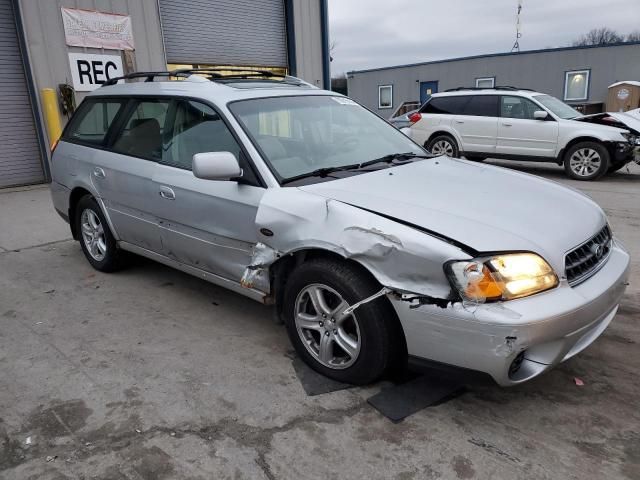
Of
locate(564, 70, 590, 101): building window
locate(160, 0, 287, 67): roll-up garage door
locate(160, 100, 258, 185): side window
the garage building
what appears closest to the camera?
locate(160, 100, 258, 185): side window

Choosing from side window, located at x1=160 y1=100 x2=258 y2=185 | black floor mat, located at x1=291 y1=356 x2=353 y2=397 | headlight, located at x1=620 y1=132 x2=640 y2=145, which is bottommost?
black floor mat, located at x1=291 y1=356 x2=353 y2=397

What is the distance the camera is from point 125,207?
4.23 meters

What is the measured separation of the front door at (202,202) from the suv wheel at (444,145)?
8465 millimetres

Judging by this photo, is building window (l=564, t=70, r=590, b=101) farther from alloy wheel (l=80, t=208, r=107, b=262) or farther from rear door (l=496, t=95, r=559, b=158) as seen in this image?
alloy wheel (l=80, t=208, r=107, b=262)

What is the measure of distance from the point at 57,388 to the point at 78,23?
28.5 feet

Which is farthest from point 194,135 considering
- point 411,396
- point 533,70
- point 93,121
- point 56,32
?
point 533,70

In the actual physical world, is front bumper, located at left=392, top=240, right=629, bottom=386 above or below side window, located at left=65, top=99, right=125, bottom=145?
below

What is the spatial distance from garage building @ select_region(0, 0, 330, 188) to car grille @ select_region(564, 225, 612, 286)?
9.42 m

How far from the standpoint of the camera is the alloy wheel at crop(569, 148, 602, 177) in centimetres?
962

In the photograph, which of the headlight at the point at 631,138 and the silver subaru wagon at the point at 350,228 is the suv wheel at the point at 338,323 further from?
the headlight at the point at 631,138

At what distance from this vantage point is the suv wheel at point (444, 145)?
11359 millimetres

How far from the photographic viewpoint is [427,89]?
25.9m

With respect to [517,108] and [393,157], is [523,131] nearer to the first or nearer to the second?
[517,108]

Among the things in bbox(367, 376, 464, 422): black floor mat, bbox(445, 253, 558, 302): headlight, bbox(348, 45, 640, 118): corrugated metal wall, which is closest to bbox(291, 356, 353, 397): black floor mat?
bbox(367, 376, 464, 422): black floor mat
